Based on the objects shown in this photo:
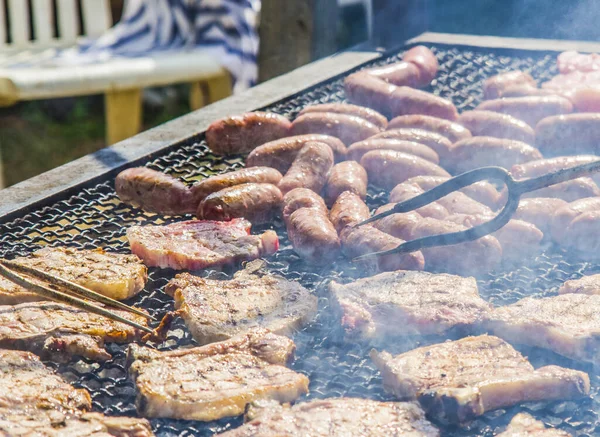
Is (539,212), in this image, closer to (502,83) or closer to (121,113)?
(502,83)

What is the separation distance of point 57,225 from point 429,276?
6.00ft

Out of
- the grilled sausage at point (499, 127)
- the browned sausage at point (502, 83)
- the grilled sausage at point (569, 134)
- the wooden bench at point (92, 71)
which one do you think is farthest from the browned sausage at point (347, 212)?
the wooden bench at point (92, 71)

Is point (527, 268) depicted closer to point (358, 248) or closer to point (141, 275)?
point (358, 248)

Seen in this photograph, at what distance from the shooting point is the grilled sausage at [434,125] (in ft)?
15.1

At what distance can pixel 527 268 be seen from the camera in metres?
3.56

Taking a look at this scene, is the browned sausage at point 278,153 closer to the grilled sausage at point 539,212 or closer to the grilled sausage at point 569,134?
the grilled sausage at point 539,212

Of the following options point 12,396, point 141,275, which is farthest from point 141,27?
point 12,396

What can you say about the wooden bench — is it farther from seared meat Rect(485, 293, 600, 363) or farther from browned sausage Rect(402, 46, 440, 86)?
seared meat Rect(485, 293, 600, 363)

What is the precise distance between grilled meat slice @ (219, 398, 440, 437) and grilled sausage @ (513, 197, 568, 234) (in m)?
1.63

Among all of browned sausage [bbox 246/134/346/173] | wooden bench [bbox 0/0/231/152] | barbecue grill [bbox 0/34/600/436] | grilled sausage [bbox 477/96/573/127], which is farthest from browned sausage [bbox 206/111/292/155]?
wooden bench [bbox 0/0/231/152]

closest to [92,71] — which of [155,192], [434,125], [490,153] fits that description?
[155,192]

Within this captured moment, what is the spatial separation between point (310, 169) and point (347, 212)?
0.48 meters

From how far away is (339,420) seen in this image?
7.73 feet

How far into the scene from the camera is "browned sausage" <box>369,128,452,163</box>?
4.48 m
